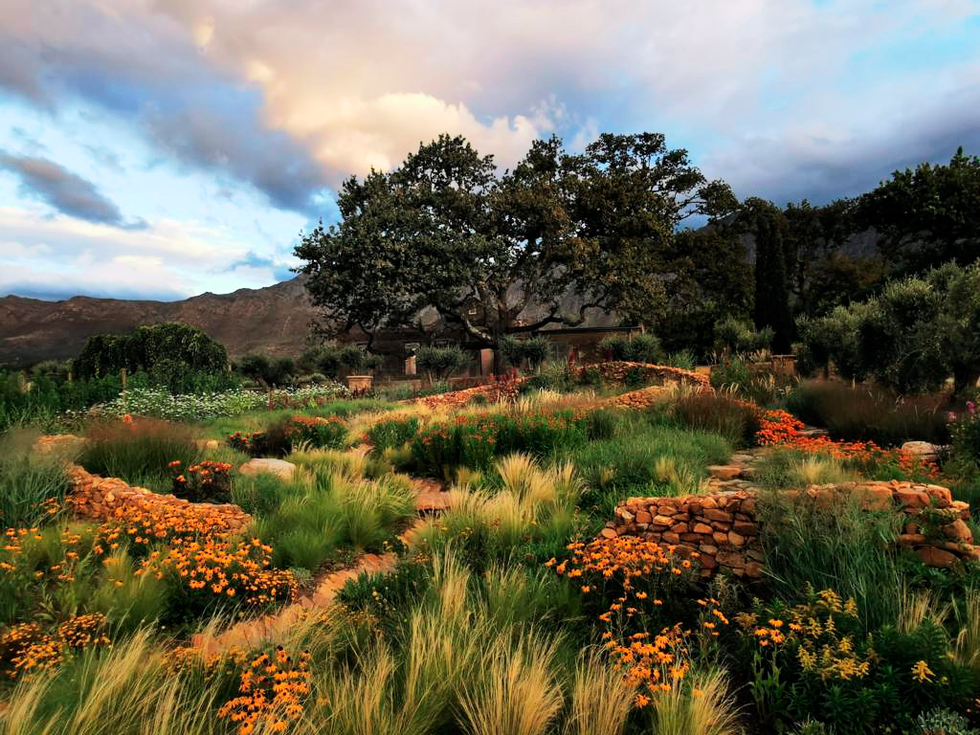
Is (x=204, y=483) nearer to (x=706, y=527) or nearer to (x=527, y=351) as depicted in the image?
(x=706, y=527)

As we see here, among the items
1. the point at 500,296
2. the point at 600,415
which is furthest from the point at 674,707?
the point at 500,296

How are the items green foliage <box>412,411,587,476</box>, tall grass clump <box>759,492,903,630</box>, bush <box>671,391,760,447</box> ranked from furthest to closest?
1. bush <box>671,391,760,447</box>
2. green foliage <box>412,411,587,476</box>
3. tall grass clump <box>759,492,903,630</box>

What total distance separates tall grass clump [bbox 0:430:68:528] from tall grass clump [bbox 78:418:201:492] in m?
0.57

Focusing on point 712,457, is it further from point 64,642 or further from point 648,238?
point 648,238

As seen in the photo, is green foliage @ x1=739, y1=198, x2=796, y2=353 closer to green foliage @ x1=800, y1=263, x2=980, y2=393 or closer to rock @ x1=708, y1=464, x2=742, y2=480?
green foliage @ x1=800, y1=263, x2=980, y2=393

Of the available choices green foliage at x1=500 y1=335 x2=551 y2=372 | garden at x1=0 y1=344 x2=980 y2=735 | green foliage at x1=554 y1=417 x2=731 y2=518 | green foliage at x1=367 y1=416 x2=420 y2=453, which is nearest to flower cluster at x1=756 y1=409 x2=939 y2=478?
garden at x1=0 y1=344 x2=980 y2=735

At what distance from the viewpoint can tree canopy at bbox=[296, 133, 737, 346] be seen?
22547 mm

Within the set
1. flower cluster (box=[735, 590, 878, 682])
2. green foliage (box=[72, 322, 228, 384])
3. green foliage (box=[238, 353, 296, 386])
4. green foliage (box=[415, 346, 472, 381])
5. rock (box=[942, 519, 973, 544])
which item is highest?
green foliage (box=[72, 322, 228, 384])

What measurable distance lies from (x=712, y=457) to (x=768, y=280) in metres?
21.2

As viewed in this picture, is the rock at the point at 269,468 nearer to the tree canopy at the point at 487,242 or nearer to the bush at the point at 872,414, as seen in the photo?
the bush at the point at 872,414

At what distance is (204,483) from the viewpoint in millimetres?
5578

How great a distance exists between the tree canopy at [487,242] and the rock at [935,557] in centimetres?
2003

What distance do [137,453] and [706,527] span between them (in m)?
6.08

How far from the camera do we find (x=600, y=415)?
28.3 ft
